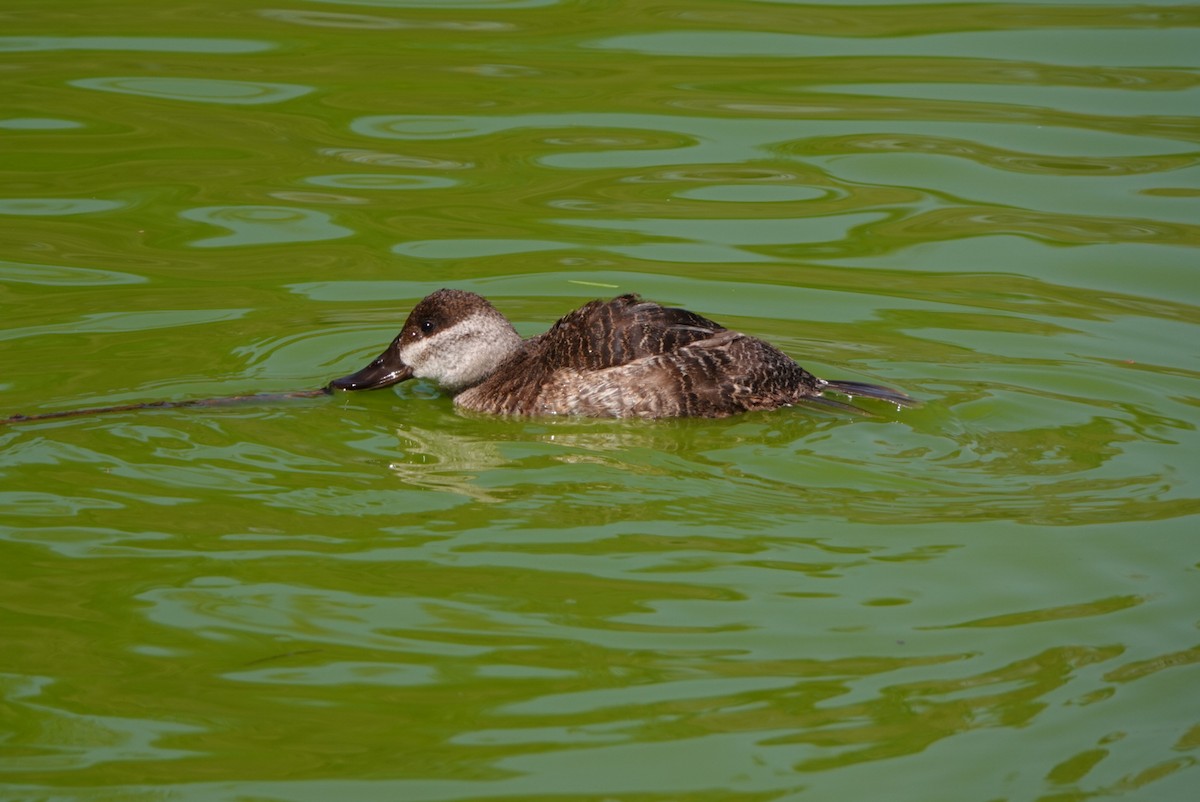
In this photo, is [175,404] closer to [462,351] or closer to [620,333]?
[462,351]

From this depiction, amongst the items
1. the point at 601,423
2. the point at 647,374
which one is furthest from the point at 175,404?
the point at 647,374

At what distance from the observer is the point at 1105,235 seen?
10.4 metres

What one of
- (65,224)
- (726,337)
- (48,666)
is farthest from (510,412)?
(65,224)

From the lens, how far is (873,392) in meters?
7.71

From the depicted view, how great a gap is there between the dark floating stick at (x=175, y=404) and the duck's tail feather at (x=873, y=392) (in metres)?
2.46

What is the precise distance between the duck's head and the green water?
0.21 meters

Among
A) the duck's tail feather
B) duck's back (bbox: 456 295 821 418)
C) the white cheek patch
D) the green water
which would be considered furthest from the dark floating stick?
the duck's tail feather

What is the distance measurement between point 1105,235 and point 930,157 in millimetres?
1542

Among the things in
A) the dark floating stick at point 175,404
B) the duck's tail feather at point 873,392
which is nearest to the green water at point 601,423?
the dark floating stick at point 175,404

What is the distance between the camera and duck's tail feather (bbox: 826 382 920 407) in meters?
7.65

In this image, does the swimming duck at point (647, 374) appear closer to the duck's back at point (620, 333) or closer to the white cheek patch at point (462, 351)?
the duck's back at point (620, 333)

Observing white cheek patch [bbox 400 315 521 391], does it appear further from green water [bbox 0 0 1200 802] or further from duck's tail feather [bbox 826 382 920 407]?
duck's tail feather [bbox 826 382 920 407]

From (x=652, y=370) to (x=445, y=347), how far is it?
115cm

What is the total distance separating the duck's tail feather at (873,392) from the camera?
7.65m
